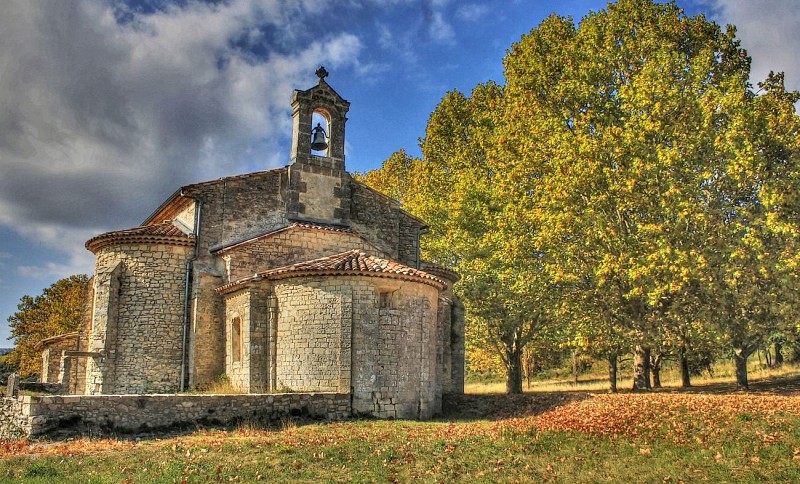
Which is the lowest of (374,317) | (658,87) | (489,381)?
(489,381)

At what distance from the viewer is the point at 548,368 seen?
140ft

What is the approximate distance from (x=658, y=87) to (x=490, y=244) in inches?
320

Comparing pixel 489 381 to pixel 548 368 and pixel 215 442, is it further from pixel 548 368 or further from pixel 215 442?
pixel 215 442

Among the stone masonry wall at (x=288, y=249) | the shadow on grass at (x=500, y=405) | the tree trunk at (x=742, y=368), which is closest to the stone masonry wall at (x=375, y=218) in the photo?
the stone masonry wall at (x=288, y=249)

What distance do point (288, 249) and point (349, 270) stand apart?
14.3ft

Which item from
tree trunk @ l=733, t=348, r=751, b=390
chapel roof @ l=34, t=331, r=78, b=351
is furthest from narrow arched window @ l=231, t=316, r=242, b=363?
tree trunk @ l=733, t=348, r=751, b=390

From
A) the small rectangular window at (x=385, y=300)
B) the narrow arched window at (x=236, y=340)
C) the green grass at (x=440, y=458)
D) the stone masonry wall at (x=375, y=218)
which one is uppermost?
the stone masonry wall at (x=375, y=218)

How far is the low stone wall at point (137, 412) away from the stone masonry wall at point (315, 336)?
909 mm

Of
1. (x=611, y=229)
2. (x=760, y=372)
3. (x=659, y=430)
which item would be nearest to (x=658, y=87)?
(x=611, y=229)

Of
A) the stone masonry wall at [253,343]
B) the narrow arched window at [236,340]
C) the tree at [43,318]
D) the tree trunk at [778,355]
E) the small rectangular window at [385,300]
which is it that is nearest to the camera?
the small rectangular window at [385,300]

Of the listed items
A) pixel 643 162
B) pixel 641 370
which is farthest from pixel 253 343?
pixel 641 370

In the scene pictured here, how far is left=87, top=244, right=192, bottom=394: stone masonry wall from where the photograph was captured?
66.3 feet

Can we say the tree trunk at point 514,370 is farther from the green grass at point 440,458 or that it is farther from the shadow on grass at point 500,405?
the green grass at point 440,458

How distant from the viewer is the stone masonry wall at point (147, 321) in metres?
20.2
